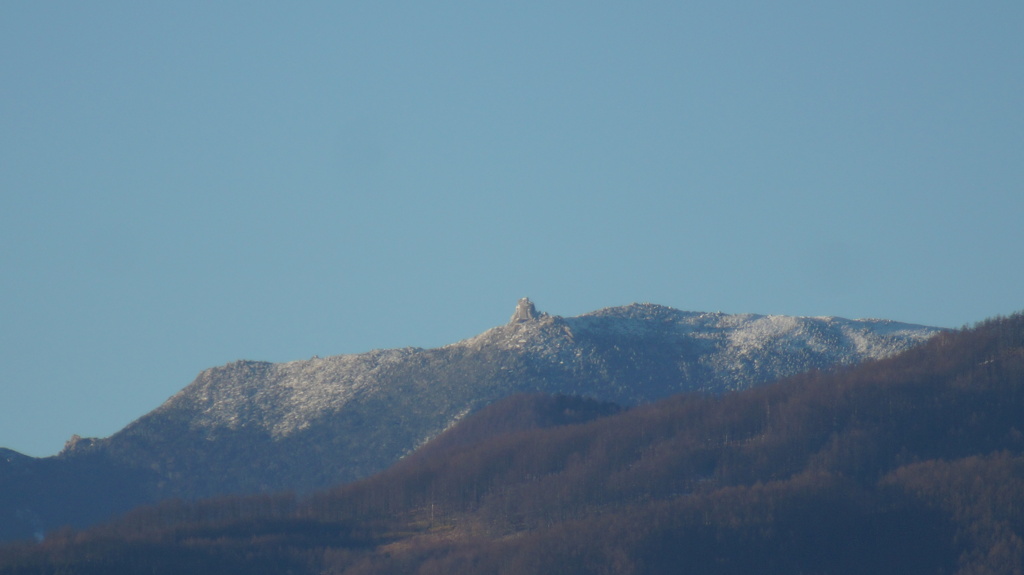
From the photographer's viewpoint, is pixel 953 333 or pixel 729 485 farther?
pixel 953 333

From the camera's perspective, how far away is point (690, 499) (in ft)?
516

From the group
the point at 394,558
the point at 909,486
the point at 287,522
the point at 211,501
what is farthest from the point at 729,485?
the point at 211,501

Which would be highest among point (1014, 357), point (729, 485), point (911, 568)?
point (1014, 357)

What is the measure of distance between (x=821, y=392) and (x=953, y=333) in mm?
27477

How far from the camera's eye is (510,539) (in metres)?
157

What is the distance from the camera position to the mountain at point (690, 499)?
145000 millimetres

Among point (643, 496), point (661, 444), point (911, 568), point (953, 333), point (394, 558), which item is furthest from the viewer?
point (953, 333)

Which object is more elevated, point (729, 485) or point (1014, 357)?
point (1014, 357)

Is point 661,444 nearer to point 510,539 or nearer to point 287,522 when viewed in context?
point 510,539

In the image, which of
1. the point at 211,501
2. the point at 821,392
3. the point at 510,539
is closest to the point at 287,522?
the point at 211,501

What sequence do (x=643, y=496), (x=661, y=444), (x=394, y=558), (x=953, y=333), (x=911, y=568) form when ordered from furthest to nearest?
1. (x=953, y=333)
2. (x=661, y=444)
3. (x=643, y=496)
4. (x=394, y=558)
5. (x=911, y=568)

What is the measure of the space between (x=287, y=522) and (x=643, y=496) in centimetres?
4576

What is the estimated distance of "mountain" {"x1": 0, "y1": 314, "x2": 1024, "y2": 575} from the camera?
145 metres

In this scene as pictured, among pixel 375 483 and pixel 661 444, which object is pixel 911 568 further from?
pixel 375 483
